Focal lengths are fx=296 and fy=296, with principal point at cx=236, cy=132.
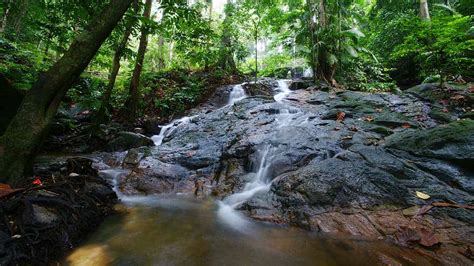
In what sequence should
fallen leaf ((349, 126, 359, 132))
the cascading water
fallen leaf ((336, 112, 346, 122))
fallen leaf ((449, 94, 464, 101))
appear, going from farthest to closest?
fallen leaf ((336, 112, 346, 122)), fallen leaf ((449, 94, 464, 101)), fallen leaf ((349, 126, 359, 132)), the cascading water

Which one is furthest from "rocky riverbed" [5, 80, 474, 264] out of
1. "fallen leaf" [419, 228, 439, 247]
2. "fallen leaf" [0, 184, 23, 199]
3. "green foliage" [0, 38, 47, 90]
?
"green foliage" [0, 38, 47, 90]

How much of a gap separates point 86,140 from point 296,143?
6.16 metres

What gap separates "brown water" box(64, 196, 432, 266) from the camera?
2982 mm

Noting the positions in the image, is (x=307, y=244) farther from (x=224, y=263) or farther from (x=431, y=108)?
(x=431, y=108)

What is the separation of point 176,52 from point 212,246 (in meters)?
9.97

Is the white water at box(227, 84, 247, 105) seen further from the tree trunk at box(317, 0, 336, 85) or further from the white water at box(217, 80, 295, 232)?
the white water at box(217, 80, 295, 232)

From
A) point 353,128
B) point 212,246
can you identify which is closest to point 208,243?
point 212,246

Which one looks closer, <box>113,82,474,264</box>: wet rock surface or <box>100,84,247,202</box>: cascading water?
<box>113,82,474,264</box>: wet rock surface

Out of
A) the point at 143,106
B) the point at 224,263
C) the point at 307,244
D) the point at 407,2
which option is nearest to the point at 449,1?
the point at 407,2

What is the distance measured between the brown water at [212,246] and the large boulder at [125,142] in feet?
13.4

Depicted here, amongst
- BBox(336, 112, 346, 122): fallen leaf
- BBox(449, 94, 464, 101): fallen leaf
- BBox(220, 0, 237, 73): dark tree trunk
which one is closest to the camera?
BBox(449, 94, 464, 101): fallen leaf

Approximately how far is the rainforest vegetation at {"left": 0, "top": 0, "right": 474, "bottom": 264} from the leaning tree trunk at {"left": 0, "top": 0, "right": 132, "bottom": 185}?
0.01 m

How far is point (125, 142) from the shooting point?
321 inches

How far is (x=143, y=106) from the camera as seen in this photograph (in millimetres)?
11781
